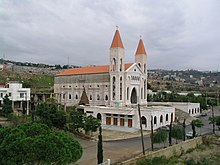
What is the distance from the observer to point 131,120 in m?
40.2

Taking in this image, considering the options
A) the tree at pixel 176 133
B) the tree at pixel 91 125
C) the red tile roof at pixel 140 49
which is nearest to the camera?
the tree at pixel 176 133

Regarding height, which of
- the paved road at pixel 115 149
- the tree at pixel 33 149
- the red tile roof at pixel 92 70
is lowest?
the paved road at pixel 115 149

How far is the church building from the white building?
35.2 ft

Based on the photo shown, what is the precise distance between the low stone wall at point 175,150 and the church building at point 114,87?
894 cm

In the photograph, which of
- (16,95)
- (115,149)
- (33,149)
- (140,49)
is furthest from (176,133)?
(140,49)

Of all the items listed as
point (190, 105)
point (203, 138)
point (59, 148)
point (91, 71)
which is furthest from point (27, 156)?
point (190, 105)

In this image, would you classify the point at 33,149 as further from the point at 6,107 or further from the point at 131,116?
the point at 6,107

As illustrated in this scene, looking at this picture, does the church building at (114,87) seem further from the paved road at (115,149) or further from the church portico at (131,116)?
the paved road at (115,149)

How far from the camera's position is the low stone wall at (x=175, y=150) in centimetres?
2411

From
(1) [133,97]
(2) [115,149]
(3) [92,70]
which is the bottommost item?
(2) [115,149]

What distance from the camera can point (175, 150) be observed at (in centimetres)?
2875

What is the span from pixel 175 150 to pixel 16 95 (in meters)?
29.5

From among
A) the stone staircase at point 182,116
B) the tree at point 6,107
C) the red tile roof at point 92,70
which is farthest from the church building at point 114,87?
the tree at point 6,107

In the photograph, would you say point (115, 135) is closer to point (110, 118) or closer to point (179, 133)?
point (110, 118)
